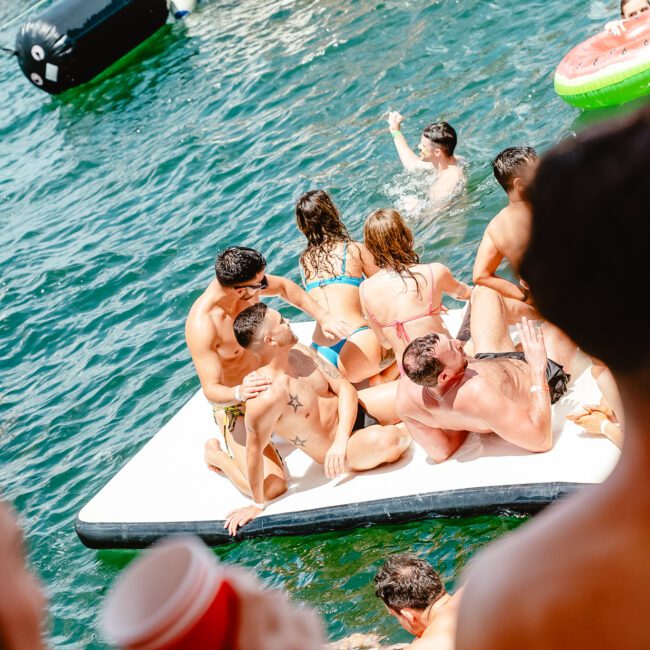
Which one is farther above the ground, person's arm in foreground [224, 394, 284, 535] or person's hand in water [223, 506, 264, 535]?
→ person's arm in foreground [224, 394, 284, 535]

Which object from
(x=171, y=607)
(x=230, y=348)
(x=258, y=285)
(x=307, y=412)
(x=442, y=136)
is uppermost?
(x=171, y=607)

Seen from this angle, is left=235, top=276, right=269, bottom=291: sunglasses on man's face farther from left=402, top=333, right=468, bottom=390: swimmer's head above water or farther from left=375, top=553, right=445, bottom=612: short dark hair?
left=375, top=553, right=445, bottom=612: short dark hair

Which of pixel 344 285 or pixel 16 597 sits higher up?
pixel 16 597

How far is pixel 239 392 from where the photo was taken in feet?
18.2

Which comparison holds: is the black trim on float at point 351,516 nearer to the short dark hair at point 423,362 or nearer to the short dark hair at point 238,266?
the short dark hair at point 423,362

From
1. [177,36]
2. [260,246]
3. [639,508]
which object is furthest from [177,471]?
[177,36]

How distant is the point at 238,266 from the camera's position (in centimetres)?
579

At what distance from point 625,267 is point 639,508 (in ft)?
0.95

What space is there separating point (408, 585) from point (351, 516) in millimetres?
1273

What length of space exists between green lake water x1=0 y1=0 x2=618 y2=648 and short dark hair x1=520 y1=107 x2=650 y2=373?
12.5 feet

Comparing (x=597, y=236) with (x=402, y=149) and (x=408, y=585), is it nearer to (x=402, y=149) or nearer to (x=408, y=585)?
(x=408, y=585)

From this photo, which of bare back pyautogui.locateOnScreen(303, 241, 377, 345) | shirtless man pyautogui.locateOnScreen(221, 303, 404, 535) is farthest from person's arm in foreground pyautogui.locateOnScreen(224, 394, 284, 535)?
bare back pyautogui.locateOnScreen(303, 241, 377, 345)

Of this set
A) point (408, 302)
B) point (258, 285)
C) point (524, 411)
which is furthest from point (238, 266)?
point (524, 411)

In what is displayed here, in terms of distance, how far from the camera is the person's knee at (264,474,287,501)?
5.77m
